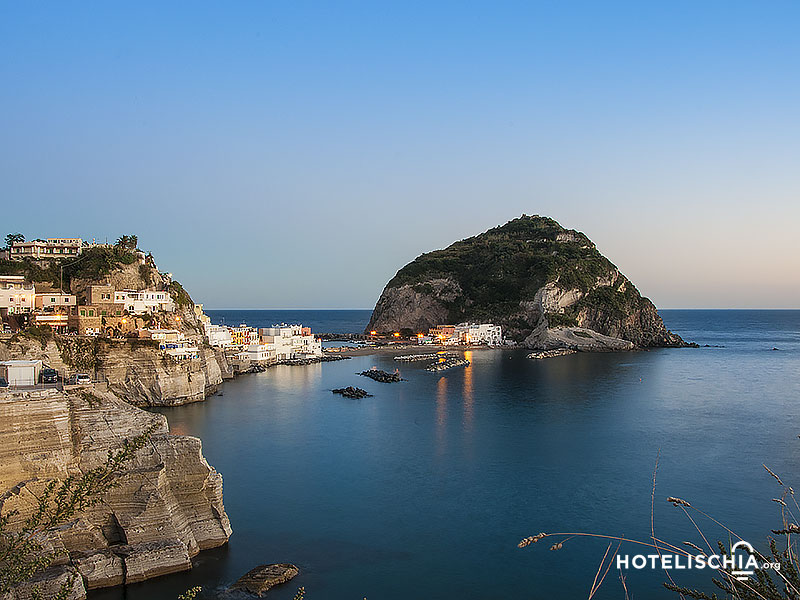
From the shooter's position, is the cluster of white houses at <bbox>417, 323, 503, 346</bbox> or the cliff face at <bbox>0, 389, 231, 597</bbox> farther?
the cluster of white houses at <bbox>417, 323, 503, 346</bbox>

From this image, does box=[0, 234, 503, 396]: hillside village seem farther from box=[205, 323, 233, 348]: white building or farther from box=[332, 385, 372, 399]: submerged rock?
box=[332, 385, 372, 399]: submerged rock

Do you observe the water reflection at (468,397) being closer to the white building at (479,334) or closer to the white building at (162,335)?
the white building at (162,335)

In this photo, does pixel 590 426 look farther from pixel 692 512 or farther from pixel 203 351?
pixel 203 351

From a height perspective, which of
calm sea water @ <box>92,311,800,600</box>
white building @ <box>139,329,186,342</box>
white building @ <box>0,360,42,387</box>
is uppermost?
white building @ <box>139,329,186,342</box>

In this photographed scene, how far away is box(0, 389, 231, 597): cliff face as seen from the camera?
12.3m

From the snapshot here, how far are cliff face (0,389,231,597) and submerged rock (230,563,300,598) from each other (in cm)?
134

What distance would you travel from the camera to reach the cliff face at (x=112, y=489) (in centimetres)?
1230

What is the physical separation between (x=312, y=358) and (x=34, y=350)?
37947mm

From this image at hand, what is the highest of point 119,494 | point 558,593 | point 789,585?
point 789,585

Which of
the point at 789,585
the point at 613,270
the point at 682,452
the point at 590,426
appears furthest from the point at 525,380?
the point at 613,270

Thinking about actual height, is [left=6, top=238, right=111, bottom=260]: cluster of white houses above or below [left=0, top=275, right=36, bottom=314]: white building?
above

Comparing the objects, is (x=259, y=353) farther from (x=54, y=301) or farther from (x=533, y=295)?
(x=533, y=295)

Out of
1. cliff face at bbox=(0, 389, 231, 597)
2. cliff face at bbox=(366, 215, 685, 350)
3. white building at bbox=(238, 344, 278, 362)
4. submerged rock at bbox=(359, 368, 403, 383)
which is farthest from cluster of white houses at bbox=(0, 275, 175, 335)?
cliff face at bbox=(366, 215, 685, 350)

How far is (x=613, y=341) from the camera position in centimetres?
8019
